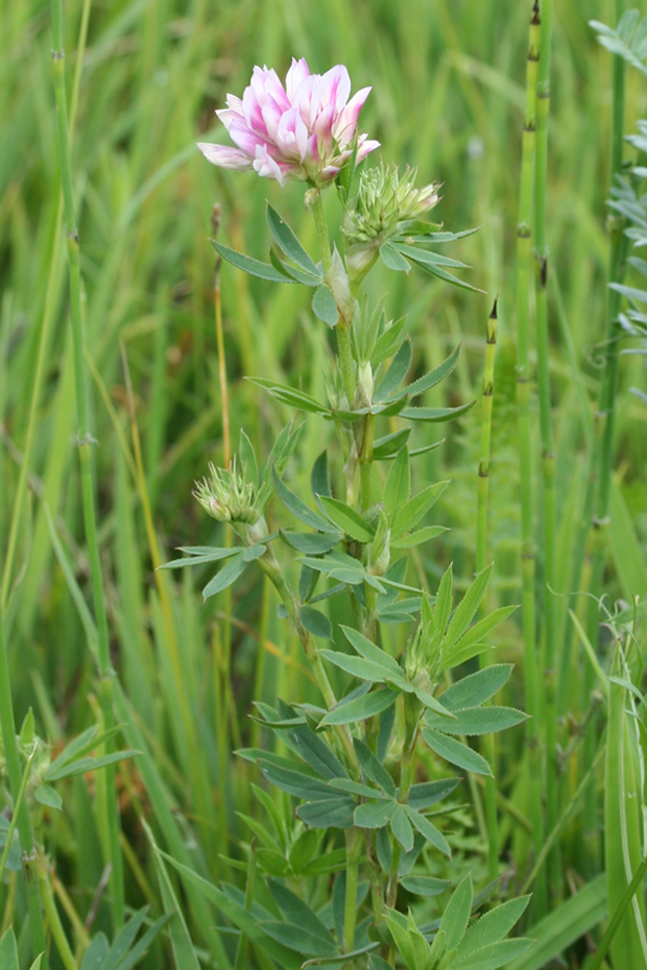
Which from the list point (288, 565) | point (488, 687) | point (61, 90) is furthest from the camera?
point (288, 565)

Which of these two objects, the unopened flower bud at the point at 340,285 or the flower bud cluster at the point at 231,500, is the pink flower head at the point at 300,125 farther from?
the flower bud cluster at the point at 231,500

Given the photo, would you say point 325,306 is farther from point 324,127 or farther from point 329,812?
point 329,812

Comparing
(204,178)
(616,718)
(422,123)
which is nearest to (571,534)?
(616,718)

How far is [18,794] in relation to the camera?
0.59 meters

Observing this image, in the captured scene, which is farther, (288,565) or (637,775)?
(288,565)

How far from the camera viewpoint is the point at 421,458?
4.10 ft

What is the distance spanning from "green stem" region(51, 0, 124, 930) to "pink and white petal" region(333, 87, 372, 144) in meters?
0.25

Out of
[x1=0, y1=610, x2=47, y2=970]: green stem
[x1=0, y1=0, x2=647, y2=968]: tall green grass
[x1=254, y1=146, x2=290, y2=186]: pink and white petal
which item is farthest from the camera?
[x1=0, y1=0, x2=647, y2=968]: tall green grass

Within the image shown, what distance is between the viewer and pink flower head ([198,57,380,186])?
0.49 metres

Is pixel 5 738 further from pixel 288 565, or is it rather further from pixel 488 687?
pixel 288 565

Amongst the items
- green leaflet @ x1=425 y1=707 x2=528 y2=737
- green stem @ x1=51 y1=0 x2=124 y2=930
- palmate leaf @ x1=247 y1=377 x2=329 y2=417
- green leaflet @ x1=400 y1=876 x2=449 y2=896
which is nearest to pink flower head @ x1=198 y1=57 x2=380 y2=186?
palmate leaf @ x1=247 y1=377 x2=329 y2=417

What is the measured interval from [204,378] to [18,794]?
101 centimetres

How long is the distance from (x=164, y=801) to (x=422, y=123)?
1.47 meters

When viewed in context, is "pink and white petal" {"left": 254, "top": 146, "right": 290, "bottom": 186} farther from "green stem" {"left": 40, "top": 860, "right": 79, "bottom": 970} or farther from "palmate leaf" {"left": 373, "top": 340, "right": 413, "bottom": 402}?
"green stem" {"left": 40, "top": 860, "right": 79, "bottom": 970}
